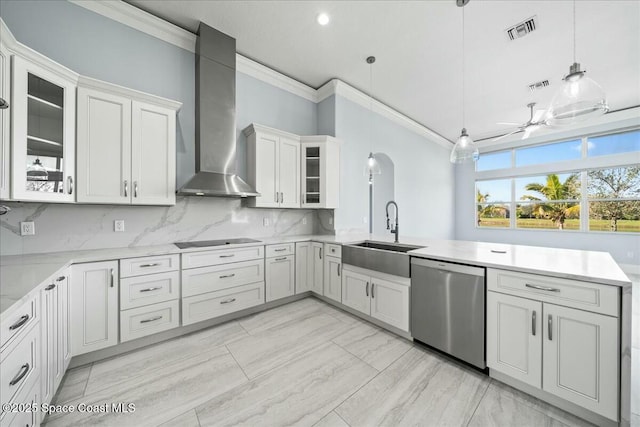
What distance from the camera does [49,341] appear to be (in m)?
1.35

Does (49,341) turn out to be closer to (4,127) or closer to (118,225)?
(118,225)

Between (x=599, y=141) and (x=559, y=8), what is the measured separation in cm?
465

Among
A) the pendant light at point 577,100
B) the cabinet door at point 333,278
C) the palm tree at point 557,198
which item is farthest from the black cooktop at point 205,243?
the palm tree at point 557,198

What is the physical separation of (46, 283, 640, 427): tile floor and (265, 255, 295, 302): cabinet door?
0.66 meters

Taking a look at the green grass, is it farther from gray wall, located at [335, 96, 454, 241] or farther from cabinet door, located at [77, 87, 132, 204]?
cabinet door, located at [77, 87, 132, 204]

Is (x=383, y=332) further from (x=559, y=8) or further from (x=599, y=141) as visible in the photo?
(x=599, y=141)

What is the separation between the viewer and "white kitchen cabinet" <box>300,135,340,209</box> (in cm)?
353

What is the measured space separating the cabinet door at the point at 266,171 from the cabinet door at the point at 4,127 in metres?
1.98

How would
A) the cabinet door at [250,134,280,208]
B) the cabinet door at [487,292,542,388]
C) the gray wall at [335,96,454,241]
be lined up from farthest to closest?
the gray wall at [335,96,454,241] < the cabinet door at [250,134,280,208] < the cabinet door at [487,292,542,388]

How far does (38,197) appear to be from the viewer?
172 cm

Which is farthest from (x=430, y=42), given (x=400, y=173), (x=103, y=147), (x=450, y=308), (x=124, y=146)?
(x=103, y=147)

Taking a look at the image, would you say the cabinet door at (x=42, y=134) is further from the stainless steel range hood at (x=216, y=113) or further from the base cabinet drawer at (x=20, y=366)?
the base cabinet drawer at (x=20, y=366)

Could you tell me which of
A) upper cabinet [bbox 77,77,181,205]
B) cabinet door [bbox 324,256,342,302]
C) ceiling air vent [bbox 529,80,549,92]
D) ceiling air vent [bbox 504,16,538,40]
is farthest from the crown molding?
ceiling air vent [bbox 529,80,549,92]

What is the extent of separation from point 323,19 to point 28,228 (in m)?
3.41
